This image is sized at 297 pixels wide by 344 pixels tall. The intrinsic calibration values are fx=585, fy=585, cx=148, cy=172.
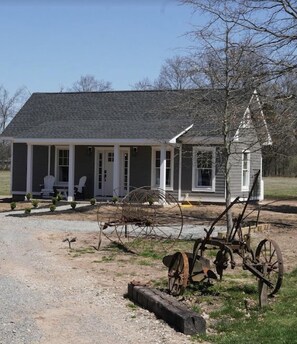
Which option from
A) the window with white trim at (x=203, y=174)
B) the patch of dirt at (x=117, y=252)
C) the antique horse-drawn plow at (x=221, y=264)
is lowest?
the patch of dirt at (x=117, y=252)

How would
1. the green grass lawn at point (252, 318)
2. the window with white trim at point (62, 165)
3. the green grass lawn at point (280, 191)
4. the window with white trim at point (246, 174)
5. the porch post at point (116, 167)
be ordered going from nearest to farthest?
the green grass lawn at point (252, 318)
the porch post at point (116, 167)
the window with white trim at point (246, 174)
the window with white trim at point (62, 165)
the green grass lawn at point (280, 191)

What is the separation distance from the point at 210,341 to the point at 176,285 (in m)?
2.20

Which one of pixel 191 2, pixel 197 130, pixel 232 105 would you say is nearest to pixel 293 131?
pixel 232 105

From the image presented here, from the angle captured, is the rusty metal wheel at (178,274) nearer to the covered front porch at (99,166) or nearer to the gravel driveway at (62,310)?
the gravel driveway at (62,310)

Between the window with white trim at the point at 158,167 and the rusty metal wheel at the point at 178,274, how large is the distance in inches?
664

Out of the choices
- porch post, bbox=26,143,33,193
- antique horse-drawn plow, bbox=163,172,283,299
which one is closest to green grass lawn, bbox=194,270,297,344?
antique horse-drawn plow, bbox=163,172,283,299

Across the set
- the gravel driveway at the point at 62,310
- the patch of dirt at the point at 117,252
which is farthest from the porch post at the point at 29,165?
the gravel driveway at the point at 62,310

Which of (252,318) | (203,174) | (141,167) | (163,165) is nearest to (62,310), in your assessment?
(252,318)

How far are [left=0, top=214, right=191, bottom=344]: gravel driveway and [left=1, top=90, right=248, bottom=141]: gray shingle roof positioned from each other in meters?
13.2

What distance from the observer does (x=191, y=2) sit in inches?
649

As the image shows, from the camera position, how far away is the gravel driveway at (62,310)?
6551mm

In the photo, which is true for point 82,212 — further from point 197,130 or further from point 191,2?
point 191,2

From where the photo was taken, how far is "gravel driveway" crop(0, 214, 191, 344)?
6551 mm

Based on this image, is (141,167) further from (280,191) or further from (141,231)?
(280,191)
